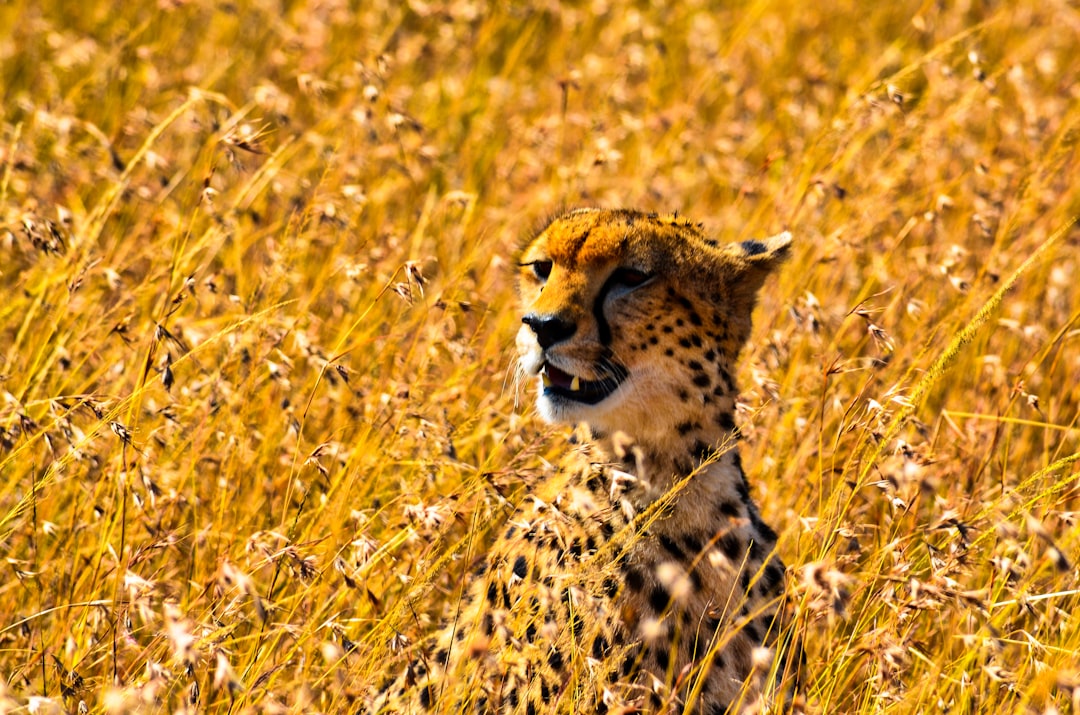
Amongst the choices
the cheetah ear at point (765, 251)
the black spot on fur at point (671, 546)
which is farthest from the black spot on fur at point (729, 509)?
the cheetah ear at point (765, 251)

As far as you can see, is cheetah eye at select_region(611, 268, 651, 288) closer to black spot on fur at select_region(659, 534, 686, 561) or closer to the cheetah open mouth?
the cheetah open mouth

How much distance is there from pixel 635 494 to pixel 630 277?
1.39 feet

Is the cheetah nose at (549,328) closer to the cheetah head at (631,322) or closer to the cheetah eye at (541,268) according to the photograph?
the cheetah head at (631,322)

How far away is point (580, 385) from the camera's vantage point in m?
2.44

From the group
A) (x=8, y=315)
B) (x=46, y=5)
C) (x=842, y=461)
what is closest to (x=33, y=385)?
(x=8, y=315)

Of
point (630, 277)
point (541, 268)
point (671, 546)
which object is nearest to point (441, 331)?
point (541, 268)

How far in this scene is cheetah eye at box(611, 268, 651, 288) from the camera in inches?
100

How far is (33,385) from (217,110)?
6.84ft

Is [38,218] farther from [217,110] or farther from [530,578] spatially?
[217,110]

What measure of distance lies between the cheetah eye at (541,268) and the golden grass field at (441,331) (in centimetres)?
21

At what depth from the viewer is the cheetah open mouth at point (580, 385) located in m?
2.41

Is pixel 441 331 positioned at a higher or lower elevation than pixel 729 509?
higher

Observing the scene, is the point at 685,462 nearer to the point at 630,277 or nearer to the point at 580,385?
the point at 580,385

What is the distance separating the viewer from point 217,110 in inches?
189
